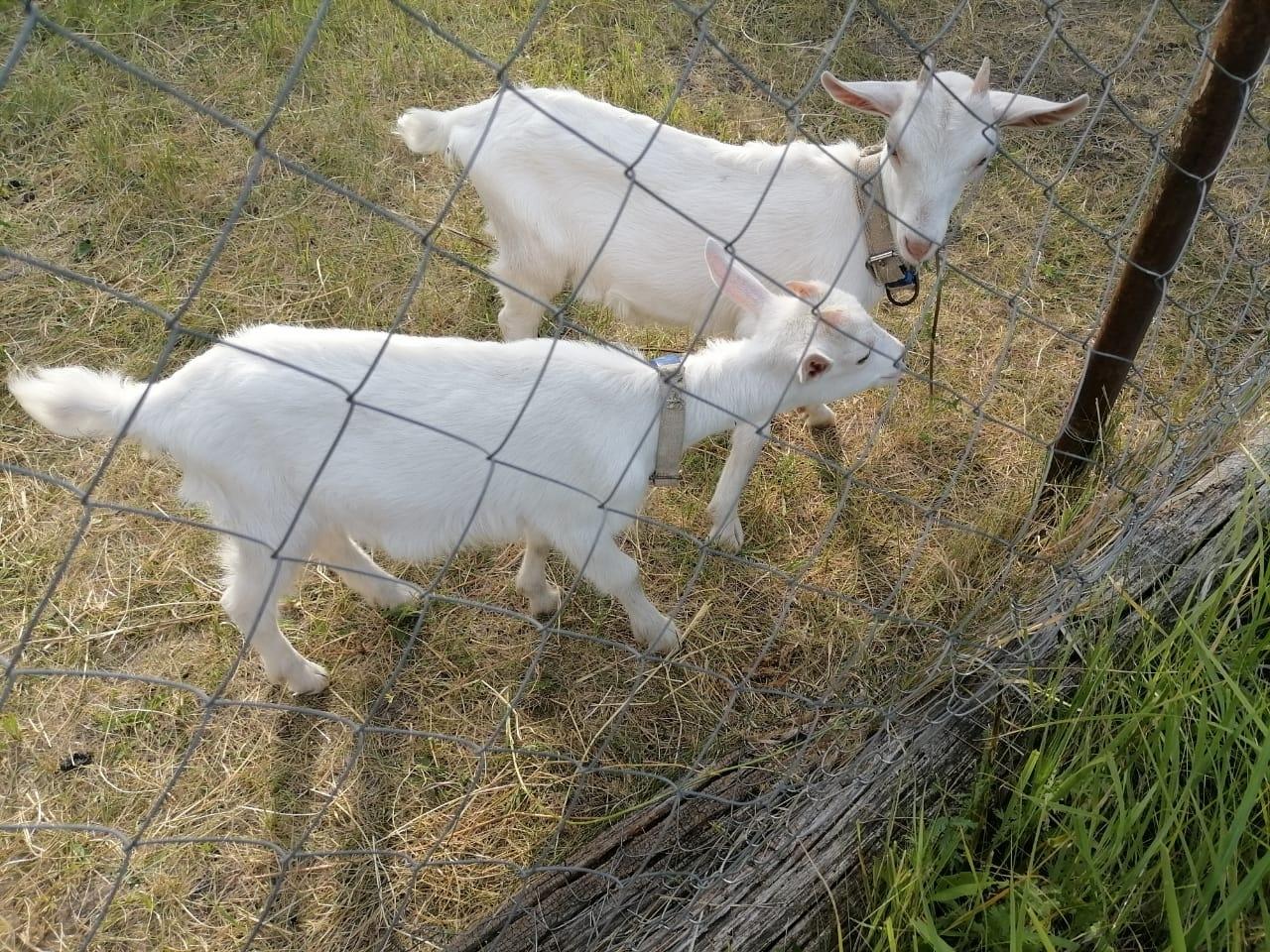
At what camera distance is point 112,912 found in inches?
88.9

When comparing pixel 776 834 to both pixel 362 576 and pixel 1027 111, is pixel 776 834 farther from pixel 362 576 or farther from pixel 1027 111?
pixel 1027 111

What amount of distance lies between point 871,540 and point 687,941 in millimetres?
1530

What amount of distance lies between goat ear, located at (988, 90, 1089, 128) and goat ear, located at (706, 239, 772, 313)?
0.85 meters

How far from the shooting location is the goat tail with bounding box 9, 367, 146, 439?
79.6 inches

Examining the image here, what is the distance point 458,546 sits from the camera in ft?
5.55

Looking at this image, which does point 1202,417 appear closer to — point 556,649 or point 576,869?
point 556,649

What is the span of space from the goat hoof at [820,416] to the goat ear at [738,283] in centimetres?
83

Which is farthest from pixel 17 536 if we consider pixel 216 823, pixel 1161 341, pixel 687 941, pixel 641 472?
pixel 1161 341

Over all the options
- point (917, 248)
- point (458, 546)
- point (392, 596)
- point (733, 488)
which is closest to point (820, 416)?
point (733, 488)

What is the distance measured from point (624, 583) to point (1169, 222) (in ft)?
5.28

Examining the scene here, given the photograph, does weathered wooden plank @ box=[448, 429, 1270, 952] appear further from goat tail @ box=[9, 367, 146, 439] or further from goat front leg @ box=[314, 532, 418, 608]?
goat tail @ box=[9, 367, 146, 439]

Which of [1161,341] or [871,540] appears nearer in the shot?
[871,540]

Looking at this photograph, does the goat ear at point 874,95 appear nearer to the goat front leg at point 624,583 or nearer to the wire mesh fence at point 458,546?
the wire mesh fence at point 458,546

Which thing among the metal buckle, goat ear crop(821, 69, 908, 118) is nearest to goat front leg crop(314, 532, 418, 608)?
the metal buckle
